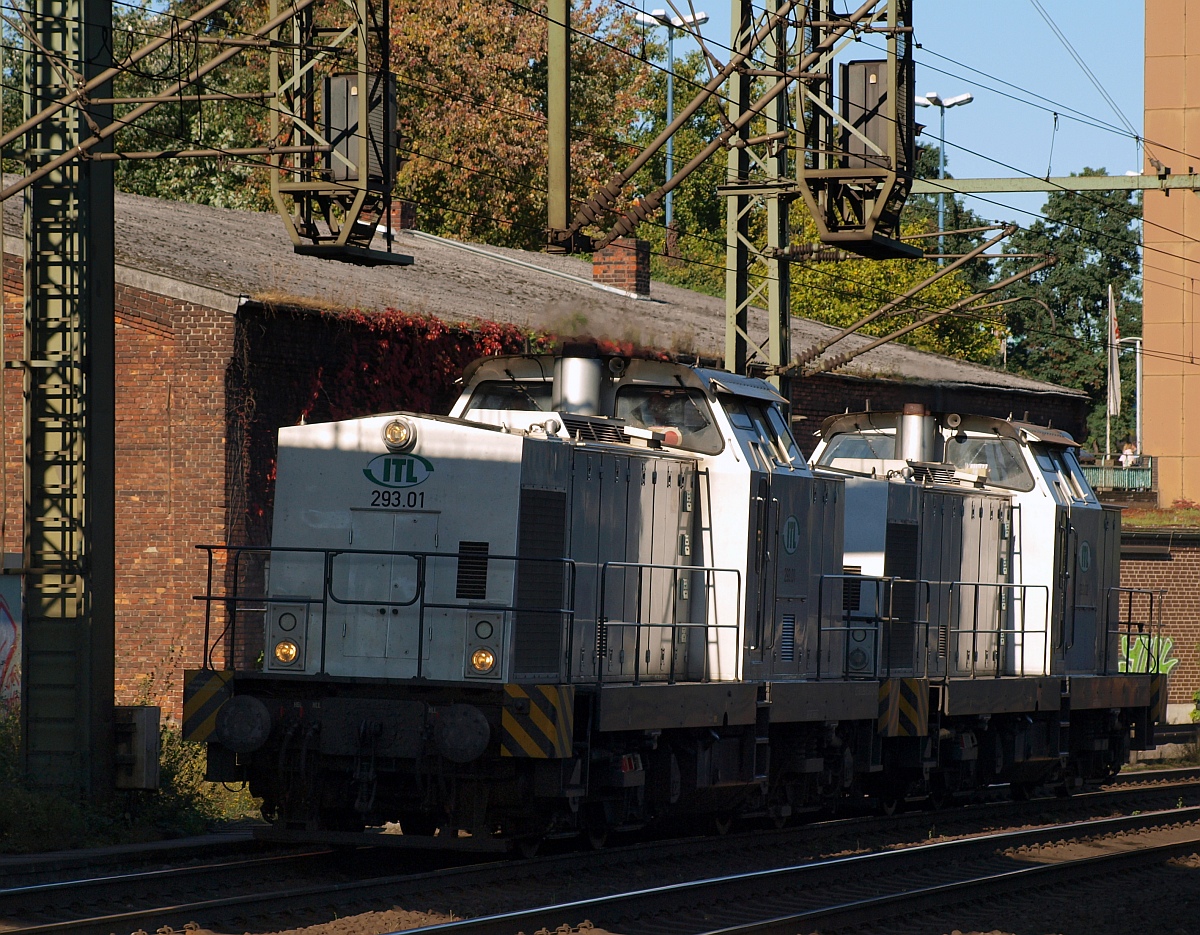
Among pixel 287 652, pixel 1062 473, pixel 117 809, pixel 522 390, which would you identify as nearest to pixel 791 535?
pixel 522 390

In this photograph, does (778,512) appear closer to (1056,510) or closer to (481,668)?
(481,668)

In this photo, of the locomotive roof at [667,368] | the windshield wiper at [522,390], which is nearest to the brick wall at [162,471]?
the locomotive roof at [667,368]

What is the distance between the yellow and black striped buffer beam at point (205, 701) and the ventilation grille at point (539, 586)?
186 centimetres

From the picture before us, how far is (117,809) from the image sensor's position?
12.0m

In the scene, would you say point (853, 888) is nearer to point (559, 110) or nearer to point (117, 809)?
point (117, 809)

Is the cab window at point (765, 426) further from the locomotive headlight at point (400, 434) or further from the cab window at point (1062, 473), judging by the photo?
the cab window at point (1062, 473)

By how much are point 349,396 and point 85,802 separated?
6.76m

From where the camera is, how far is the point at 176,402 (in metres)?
16.5

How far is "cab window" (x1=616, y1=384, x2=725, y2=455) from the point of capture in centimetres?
1191

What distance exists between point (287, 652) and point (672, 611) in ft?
9.30

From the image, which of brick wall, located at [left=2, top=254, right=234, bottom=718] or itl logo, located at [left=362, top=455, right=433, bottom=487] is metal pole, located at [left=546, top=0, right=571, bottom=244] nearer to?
itl logo, located at [left=362, top=455, right=433, bottom=487]

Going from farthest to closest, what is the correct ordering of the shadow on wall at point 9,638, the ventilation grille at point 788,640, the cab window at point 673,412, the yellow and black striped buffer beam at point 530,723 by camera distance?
1. the shadow on wall at point 9,638
2. the ventilation grille at point 788,640
3. the cab window at point 673,412
4. the yellow and black striped buffer beam at point 530,723

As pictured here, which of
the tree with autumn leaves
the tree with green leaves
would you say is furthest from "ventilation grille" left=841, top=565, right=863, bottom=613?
the tree with green leaves

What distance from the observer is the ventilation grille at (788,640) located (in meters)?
12.4
